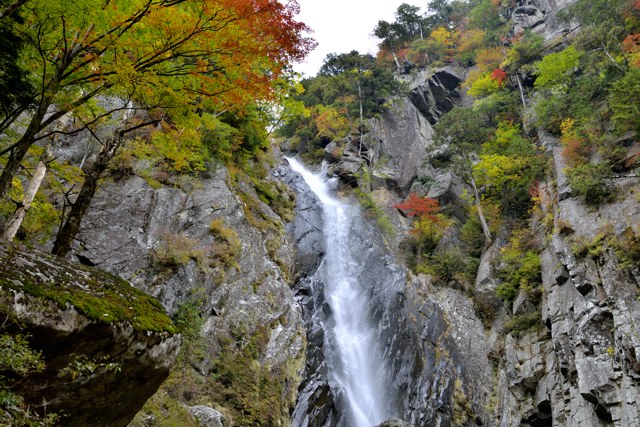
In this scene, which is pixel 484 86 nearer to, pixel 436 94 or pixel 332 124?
pixel 436 94

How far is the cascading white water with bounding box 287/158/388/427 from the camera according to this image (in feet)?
51.2

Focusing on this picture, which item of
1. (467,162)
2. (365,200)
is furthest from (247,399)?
(467,162)

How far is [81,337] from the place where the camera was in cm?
396

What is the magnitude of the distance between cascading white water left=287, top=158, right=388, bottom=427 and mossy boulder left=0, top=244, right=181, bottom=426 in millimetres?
11416

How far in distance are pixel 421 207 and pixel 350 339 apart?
37.4 ft

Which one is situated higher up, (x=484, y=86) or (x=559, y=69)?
(x=484, y=86)

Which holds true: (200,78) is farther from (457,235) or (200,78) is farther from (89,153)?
(457,235)

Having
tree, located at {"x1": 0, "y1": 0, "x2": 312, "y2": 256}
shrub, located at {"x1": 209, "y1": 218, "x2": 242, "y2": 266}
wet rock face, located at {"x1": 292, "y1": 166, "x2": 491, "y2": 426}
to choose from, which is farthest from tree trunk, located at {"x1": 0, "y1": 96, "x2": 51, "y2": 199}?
wet rock face, located at {"x1": 292, "y1": 166, "x2": 491, "y2": 426}

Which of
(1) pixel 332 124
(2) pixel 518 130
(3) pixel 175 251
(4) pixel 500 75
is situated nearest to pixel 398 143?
(1) pixel 332 124

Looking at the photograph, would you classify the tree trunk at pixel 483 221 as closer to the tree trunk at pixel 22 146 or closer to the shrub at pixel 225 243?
the shrub at pixel 225 243

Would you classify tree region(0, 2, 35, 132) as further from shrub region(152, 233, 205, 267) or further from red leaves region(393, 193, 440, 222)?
red leaves region(393, 193, 440, 222)

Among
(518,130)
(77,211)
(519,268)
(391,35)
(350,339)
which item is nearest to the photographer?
(77,211)

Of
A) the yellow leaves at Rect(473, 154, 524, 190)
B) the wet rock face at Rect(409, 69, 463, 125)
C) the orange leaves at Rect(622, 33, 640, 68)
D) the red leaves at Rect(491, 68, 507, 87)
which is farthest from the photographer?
the wet rock face at Rect(409, 69, 463, 125)

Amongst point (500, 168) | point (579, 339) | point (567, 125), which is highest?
point (567, 125)
